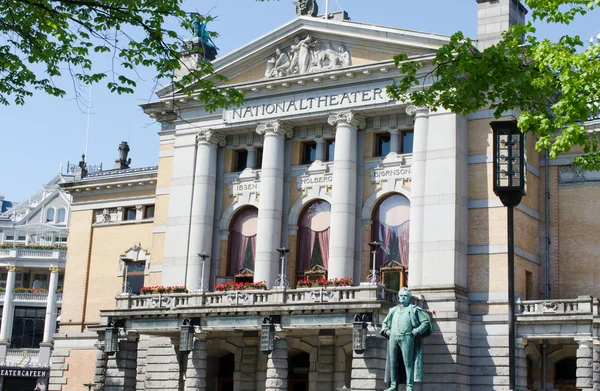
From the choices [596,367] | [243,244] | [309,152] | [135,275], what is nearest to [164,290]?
[243,244]

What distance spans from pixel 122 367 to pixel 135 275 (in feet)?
34.8

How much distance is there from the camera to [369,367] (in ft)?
125

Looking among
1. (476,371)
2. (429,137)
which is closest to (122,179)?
(429,137)

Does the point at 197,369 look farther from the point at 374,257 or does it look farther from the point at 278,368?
the point at 374,257

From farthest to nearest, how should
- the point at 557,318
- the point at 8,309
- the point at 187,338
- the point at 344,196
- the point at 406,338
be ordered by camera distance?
1. the point at 8,309
2. the point at 344,196
3. the point at 187,338
4. the point at 557,318
5. the point at 406,338

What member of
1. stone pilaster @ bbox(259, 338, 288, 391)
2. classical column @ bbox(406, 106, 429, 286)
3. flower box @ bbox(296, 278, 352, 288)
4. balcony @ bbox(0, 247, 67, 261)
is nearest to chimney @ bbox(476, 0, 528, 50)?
classical column @ bbox(406, 106, 429, 286)

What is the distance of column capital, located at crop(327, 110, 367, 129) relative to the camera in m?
44.9

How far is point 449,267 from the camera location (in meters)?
41.2

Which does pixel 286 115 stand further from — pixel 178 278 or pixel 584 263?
pixel 584 263

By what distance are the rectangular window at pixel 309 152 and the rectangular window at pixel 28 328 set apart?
145 ft

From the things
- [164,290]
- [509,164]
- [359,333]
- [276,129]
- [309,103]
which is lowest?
[359,333]

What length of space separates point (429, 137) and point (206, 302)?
1225cm

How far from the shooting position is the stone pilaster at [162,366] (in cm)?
4569

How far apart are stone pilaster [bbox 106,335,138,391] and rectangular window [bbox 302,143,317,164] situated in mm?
11738
